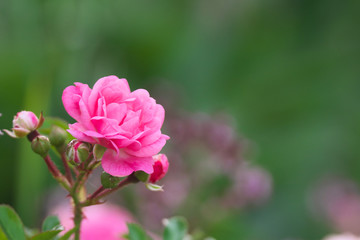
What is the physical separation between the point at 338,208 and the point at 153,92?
0.50m

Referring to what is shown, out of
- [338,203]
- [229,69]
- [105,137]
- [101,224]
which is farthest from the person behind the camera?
[229,69]

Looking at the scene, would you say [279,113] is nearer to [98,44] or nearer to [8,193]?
[98,44]

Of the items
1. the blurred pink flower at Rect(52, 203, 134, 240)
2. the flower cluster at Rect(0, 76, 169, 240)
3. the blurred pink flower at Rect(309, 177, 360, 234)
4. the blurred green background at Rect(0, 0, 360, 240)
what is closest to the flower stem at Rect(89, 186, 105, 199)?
the flower cluster at Rect(0, 76, 169, 240)

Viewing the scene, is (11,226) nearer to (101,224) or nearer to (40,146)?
(40,146)

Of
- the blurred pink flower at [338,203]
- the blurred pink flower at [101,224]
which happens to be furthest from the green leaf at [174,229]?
the blurred pink flower at [338,203]

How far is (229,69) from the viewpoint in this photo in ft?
6.31

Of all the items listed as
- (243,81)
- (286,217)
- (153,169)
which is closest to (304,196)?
(286,217)

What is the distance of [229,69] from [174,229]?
1521 millimetres

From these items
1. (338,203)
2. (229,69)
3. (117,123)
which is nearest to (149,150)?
(117,123)

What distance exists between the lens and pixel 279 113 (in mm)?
1789

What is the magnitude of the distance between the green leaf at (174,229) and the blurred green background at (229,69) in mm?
550

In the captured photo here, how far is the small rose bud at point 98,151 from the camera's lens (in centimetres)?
35

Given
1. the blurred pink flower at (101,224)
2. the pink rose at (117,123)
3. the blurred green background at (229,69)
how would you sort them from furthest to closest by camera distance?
the blurred green background at (229,69) → the blurred pink flower at (101,224) → the pink rose at (117,123)

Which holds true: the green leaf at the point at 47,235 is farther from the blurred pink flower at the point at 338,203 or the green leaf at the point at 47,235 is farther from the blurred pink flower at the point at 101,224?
the blurred pink flower at the point at 338,203
